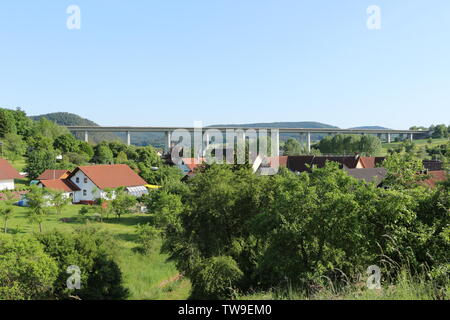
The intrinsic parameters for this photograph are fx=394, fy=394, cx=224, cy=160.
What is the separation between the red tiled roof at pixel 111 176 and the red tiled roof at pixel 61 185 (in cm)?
152

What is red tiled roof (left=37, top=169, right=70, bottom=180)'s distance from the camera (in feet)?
198

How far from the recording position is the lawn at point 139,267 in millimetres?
22297

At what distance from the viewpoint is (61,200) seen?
140ft

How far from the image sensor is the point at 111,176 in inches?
2302

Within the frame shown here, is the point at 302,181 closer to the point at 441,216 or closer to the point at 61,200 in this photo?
the point at 441,216

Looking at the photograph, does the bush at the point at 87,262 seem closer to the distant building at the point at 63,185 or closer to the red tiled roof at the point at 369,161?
the distant building at the point at 63,185

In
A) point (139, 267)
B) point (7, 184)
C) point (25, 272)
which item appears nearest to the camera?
point (25, 272)

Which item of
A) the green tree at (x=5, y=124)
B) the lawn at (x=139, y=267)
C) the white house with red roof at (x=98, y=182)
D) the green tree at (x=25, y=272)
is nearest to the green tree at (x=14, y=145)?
the green tree at (x=5, y=124)

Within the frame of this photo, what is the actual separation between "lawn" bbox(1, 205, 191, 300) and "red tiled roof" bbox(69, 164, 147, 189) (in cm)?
1527

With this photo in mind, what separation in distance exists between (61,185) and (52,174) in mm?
6972

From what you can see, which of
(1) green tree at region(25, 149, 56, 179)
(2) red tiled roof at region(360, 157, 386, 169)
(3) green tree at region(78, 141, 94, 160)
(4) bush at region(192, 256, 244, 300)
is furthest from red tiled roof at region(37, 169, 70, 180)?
(2) red tiled roof at region(360, 157, 386, 169)

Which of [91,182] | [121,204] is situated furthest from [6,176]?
[121,204]

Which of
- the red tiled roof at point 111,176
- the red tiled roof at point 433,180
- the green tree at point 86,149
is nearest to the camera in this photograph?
the red tiled roof at point 433,180

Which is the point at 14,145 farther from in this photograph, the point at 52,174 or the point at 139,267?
the point at 139,267
